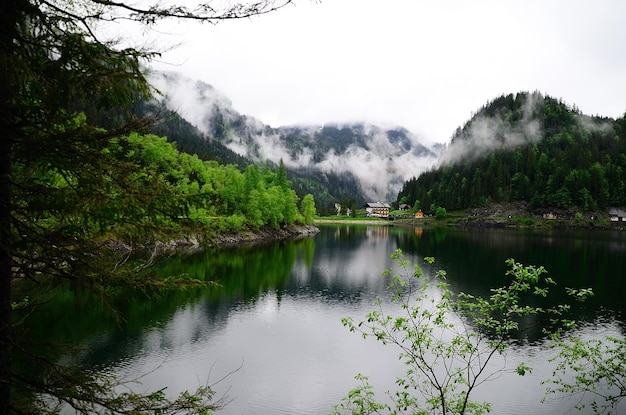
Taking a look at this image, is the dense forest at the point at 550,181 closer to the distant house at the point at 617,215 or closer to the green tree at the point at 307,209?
the distant house at the point at 617,215

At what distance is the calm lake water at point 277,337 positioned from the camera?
65.0ft

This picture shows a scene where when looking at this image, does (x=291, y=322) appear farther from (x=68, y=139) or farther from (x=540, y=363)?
(x=68, y=139)

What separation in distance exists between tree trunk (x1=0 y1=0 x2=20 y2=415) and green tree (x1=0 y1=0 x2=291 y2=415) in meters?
0.01

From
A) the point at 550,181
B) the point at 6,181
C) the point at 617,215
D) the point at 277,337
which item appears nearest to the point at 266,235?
the point at 277,337

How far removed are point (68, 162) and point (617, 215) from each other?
582ft

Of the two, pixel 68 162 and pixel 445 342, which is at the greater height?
pixel 68 162

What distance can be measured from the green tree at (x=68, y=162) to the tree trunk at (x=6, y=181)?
0.04 feet

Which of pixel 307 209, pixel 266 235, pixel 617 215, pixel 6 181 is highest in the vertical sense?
pixel 617 215

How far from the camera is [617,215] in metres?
143

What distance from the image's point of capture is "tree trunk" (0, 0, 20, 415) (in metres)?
4.68

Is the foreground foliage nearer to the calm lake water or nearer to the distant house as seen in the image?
the calm lake water

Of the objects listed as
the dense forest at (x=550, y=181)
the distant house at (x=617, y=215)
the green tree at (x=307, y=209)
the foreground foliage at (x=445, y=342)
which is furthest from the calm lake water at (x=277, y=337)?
the dense forest at (x=550, y=181)

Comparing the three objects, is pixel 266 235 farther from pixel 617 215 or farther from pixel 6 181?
pixel 617 215

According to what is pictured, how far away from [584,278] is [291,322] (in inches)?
1379
